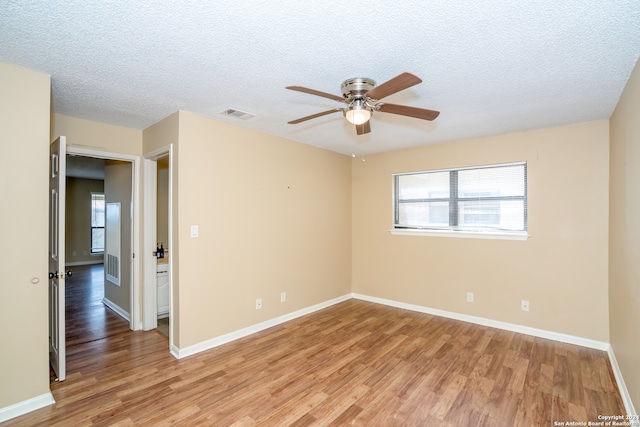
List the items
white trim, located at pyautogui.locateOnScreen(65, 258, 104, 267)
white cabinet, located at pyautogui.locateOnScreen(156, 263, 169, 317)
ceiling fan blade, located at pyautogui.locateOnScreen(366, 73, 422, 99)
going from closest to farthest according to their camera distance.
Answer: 1. ceiling fan blade, located at pyautogui.locateOnScreen(366, 73, 422, 99)
2. white cabinet, located at pyautogui.locateOnScreen(156, 263, 169, 317)
3. white trim, located at pyautogui.locateOnScreen(65, 258, 104, 267)

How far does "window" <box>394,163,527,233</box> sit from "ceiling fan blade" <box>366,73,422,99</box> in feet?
8.94

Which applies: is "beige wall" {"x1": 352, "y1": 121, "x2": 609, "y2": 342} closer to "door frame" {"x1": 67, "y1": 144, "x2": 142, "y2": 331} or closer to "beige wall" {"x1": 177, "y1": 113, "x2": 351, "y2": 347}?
"beige wall" {"x1": 177, "y1": 113, "x2": 351, "y2": 347}

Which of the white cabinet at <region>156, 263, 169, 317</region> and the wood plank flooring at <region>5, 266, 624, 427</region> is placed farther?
the white cabinet at <region>156, 263, 169, 317</region>

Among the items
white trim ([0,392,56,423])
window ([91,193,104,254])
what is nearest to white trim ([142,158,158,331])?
white trim ([0,392,56,423])

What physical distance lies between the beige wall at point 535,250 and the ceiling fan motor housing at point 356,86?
2.49 meters

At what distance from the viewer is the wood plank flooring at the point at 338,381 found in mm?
2186

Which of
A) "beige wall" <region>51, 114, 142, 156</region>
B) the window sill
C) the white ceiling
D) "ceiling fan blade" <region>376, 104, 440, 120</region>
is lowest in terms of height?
the window sill

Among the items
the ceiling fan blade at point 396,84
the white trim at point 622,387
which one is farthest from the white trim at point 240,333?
the white trim at point 622,387

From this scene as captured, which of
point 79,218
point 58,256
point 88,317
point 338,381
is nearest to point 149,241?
point 58,256

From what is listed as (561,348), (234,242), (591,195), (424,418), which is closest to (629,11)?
(591,195)

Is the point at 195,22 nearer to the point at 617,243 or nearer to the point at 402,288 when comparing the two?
the point at 617,243

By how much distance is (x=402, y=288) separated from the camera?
15.4 ft

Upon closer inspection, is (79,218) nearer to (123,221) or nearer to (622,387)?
(123,221)

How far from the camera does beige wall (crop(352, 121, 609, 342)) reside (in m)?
3.29
